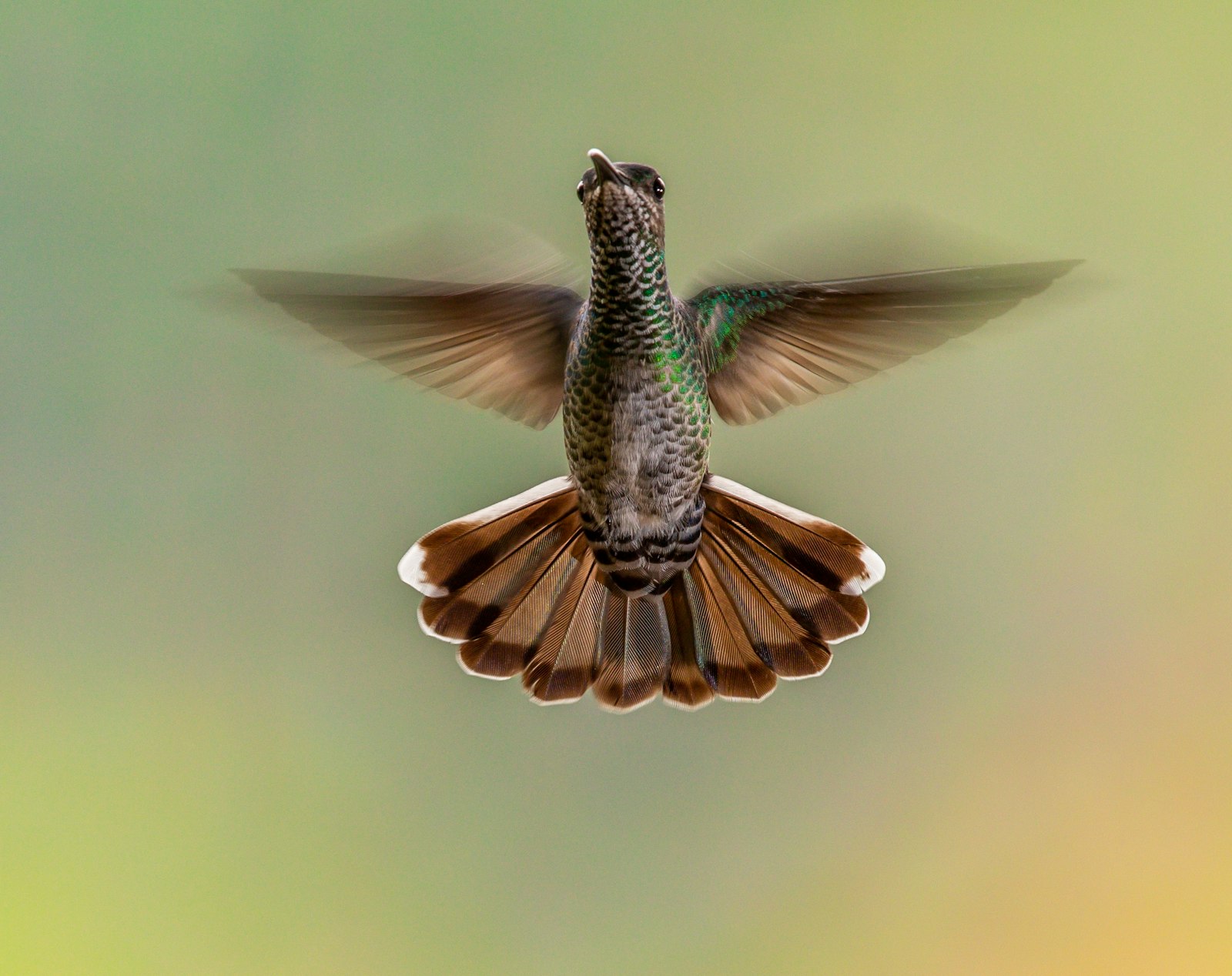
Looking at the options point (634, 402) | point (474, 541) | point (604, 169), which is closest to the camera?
point (604, 169)

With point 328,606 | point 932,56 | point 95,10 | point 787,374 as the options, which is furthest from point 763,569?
point 95,10

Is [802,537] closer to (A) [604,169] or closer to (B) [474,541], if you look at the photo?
(B) [474,541]

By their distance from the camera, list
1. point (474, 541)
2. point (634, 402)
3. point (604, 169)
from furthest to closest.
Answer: point (474, 541) < point (634, 402) < point (604, 169)

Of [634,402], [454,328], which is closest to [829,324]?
[634,402]

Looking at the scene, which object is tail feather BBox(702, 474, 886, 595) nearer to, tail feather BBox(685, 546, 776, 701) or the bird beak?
tail feather BBox(685, 546, 776, 701)

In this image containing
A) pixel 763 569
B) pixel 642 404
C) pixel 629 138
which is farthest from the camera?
pixel 629 138

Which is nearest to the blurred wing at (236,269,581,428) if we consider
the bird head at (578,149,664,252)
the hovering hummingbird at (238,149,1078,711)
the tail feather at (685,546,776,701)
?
the hovering hummingbird at (238,149,1078,711)

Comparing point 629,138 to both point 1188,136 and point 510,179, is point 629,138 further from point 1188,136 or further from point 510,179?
point 1188,136
